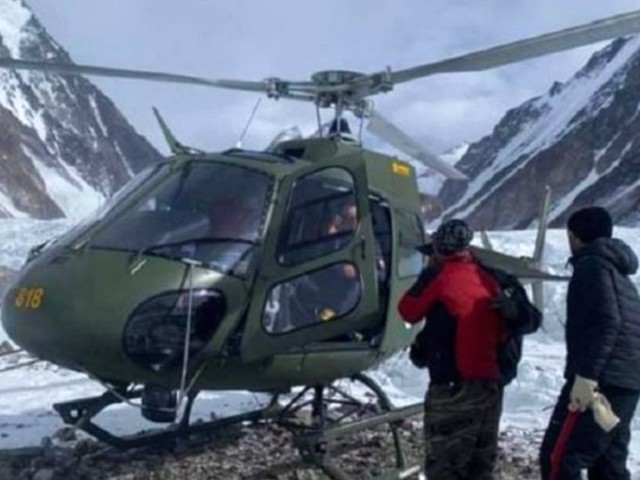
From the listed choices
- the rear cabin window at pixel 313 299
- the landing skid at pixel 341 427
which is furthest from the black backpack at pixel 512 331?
the landing skid at pixel 341 427

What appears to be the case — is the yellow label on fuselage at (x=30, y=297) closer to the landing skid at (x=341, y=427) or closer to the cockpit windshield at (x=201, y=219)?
the cockpit windshield at (x=201, y=219)

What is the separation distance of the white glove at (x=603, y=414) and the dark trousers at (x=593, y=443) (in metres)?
0.05

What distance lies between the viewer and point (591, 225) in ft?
16.6

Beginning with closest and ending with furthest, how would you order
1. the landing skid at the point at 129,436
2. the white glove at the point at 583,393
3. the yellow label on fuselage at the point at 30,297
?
the white glove at the point at 583,393 → the yellow label on fuselage at the point at 30,297 → the landing skid at the point at 129,436

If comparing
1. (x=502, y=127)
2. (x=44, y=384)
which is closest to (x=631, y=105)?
(x=502, y=127)

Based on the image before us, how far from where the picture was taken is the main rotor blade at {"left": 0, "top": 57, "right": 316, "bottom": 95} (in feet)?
22.1

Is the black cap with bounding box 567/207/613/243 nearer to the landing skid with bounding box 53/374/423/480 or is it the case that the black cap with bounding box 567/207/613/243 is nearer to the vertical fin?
the landing skid with bounding box 53/374/423/480

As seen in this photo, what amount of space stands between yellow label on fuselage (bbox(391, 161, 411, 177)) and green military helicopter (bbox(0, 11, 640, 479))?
2.5 inches

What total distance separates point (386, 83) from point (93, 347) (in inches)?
103

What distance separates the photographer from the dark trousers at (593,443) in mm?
4902

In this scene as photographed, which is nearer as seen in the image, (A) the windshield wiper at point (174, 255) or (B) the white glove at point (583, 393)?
(B) the white glove at point (583, 393)

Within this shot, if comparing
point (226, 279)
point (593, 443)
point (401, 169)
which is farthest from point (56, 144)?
point (593, 443)

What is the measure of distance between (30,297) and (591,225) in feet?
9.74

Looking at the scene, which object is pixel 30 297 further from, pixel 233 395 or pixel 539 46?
pixel 233 395
